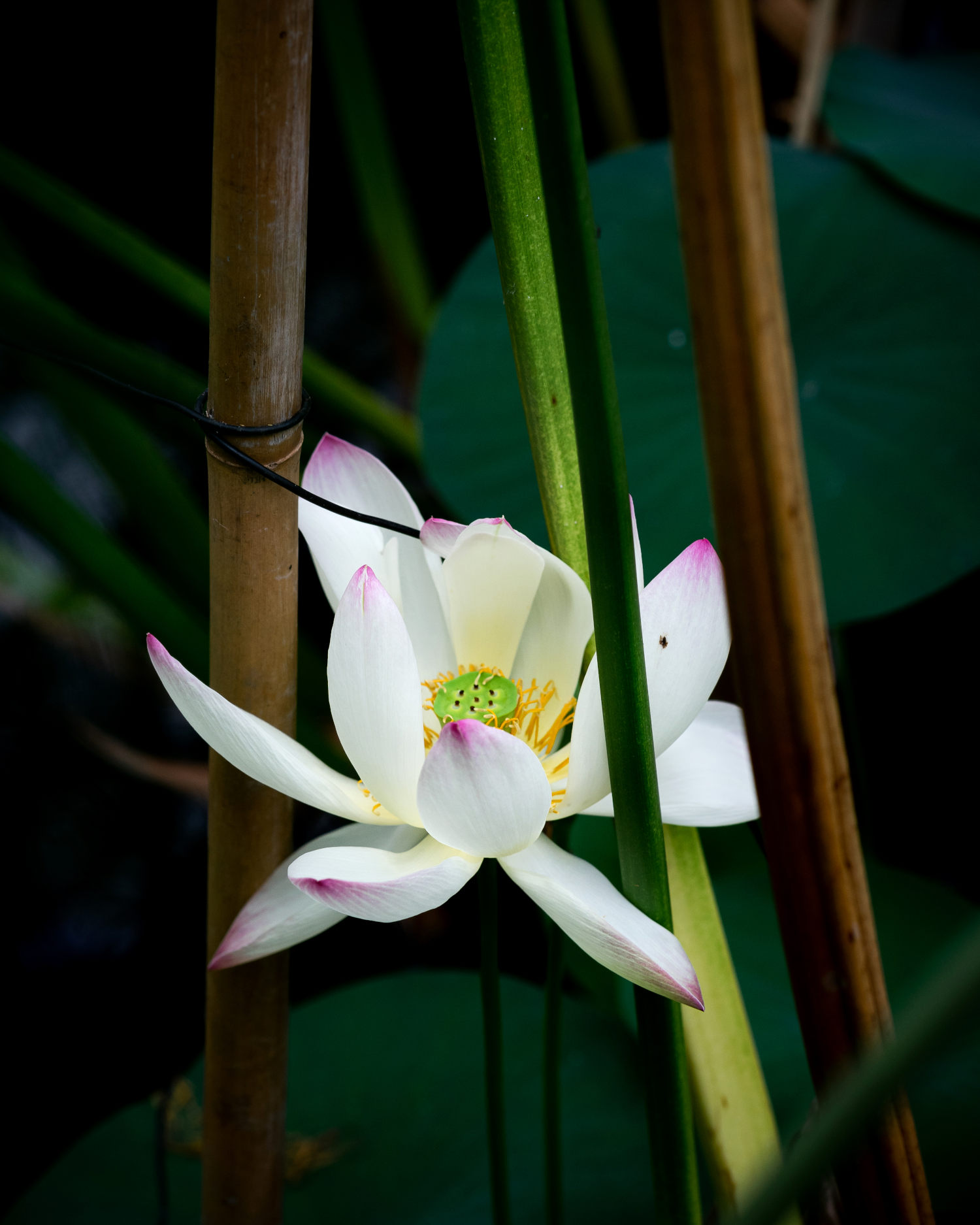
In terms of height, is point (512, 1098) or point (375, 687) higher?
point (375, 687)

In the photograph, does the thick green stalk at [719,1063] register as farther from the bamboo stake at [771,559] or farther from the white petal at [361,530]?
→ the white petal at [361,530]

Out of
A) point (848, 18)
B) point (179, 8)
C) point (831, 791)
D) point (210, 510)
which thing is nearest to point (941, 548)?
point (831, 791)

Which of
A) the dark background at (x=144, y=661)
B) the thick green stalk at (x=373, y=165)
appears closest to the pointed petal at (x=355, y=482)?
the dark background at (x=144, y=661)

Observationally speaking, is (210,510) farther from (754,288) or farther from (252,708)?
(754,288)

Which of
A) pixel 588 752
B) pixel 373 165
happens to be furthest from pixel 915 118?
pixel 588 752

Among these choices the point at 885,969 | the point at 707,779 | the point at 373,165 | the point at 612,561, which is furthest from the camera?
the point at 373,165

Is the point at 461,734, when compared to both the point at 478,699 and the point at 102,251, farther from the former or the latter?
the point at 102,251
